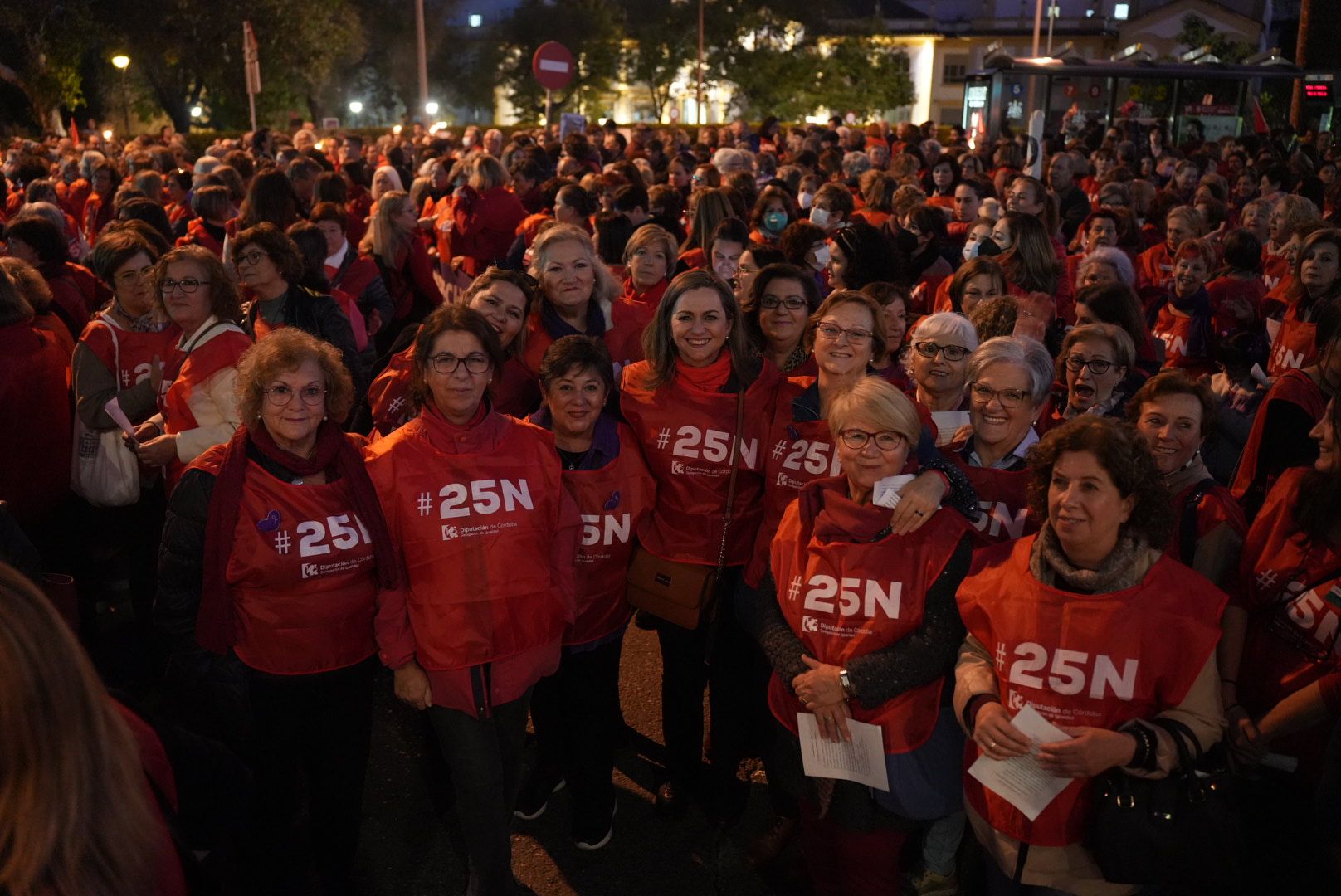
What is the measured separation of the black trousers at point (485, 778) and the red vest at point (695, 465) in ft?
2.88

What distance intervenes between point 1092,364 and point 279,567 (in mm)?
3089

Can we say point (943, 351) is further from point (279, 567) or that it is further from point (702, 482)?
point (279, 567)

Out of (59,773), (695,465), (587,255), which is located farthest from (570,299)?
(59,773)

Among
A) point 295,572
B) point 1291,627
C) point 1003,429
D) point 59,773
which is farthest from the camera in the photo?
point 1003,429

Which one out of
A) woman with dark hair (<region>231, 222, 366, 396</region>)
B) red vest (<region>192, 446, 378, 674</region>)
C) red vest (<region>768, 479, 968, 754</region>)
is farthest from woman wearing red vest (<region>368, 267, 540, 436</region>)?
red vest (<region>768, 479, 968, 754</region>)

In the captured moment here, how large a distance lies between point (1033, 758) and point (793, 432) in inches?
59.8

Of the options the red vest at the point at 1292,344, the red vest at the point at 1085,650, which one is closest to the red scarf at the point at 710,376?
the red vest at the point at 1085,650

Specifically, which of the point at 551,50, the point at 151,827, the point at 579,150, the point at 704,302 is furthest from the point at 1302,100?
the point at 151,827

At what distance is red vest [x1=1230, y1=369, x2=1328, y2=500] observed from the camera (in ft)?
13.6

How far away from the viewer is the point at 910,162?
12312 millimetres

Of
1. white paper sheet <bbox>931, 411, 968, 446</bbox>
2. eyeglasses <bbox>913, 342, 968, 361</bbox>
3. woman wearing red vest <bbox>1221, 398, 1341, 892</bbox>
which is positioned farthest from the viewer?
eyeglasses <bbox>913, 342, 968, 361</bbox>

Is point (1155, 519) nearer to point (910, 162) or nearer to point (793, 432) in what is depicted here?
point (793, 432)

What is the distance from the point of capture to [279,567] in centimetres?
337

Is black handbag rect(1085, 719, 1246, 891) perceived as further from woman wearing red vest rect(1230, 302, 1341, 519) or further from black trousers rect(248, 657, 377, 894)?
black trousers rect(248, 657, 377, 894)
